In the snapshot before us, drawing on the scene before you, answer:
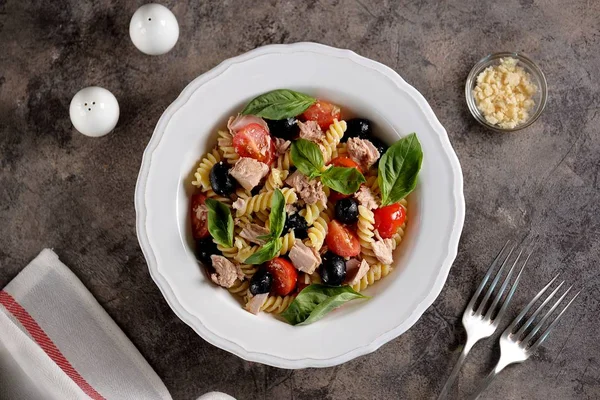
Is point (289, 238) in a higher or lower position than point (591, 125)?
higher

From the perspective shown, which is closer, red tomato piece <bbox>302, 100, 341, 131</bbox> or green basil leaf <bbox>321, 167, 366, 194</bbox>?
green basil leaf <bbox>321, 167, 366, 194</bbox>

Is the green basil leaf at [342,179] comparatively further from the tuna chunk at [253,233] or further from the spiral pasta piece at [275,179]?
the tuna chunk at [253,233]

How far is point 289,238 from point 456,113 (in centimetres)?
121

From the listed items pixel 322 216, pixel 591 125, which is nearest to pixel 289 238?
pixel 322 216

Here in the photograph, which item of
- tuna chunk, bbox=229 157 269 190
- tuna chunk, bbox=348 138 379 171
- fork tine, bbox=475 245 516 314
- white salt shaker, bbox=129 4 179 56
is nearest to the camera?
tuna chunk, bbox=229 157 269 190

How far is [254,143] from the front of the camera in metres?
3.00

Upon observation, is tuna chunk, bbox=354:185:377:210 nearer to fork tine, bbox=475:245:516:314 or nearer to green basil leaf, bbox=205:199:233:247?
green basil leaf, bbox=205:199:233:247

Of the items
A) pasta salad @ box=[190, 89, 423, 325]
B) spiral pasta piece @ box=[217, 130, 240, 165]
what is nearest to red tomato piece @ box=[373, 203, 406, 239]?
pasta salad @ box=[190, 89, 423, 325]

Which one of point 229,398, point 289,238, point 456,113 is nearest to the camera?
point 289,238

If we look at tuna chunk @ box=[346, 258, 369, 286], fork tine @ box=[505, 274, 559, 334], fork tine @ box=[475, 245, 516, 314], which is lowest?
fork tine @ box=[505, 274, 559, 334]

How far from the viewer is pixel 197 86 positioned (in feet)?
9.95

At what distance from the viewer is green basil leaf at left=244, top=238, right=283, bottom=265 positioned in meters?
2.84

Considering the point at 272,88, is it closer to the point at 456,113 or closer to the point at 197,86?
the point at 197,86

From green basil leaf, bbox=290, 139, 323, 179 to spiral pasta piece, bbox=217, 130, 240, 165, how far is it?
266 mm
